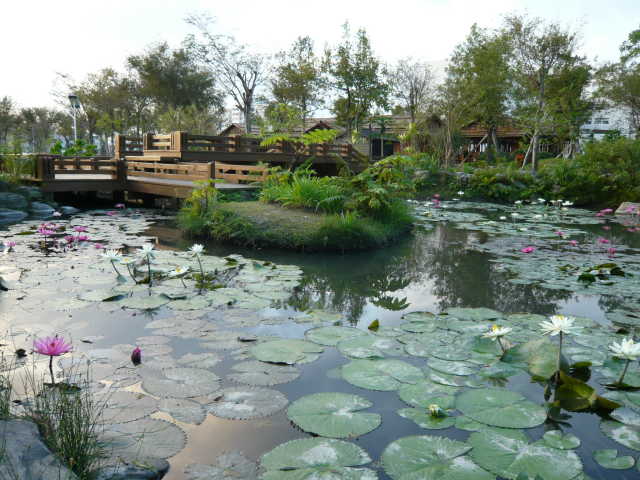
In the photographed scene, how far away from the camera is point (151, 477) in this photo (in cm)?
189

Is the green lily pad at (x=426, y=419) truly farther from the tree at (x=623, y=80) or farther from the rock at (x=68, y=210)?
the tree at (x=623, y=80)

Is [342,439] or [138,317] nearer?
[342,439]

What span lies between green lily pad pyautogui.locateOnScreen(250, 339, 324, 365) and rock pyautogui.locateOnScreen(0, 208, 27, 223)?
8.68m

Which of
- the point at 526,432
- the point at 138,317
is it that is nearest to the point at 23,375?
the point at 138,317

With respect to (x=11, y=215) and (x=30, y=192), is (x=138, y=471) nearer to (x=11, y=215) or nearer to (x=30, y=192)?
(x=11, y=215)

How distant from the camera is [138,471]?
1870 mm

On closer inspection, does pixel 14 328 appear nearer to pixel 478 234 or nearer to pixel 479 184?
pixel 478 234

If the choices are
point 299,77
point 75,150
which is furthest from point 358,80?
point 75,150

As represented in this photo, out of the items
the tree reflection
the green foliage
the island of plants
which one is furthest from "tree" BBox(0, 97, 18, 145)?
the tree reflection

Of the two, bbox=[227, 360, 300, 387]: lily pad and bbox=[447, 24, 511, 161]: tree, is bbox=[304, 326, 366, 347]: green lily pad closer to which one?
bbox=[227, 360, 300, 387]: lily pad

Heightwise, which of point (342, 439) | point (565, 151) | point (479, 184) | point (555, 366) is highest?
point (565, 151)

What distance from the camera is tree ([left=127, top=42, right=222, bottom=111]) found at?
112 ft

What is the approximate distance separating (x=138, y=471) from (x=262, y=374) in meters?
1.08

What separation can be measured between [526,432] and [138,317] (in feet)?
9.77
